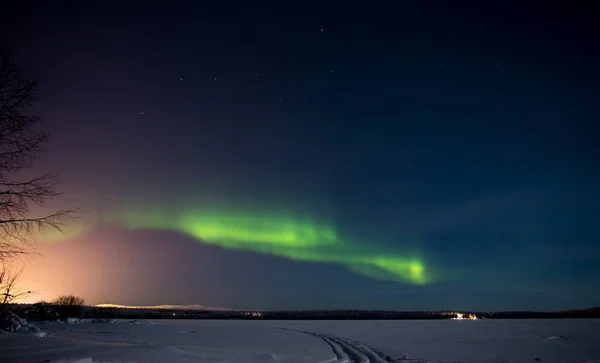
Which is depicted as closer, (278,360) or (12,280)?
(12,280)

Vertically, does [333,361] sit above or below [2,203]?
below

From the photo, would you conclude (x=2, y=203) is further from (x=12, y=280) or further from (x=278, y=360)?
(x=278, y=360)

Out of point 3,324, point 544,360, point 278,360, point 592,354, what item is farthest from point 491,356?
point 3,324

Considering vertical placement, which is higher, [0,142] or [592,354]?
[0,142]

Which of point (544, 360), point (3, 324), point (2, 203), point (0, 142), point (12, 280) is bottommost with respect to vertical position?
point (544, 360)

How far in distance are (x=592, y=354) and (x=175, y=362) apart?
1863 centimetres

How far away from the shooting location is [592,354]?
1811 cm

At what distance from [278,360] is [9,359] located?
27.5 ft

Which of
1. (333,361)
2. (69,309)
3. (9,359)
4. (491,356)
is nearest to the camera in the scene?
(9,359)

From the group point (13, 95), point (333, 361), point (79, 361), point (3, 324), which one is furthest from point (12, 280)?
point (333, 361)

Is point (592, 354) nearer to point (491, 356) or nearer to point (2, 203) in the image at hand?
point (491, 356)

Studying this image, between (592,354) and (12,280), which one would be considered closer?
(12,280)

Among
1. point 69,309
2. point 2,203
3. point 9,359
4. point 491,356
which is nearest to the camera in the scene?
point 2,203

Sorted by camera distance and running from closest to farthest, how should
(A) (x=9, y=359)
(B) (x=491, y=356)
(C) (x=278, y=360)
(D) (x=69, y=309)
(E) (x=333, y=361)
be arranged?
1. (A) (x=9, y=359)
2. (C) (x=278, y=360)
3. (E) (x=333, y=361)
4. (B) (x=491, y=356)
5. (D) (x=69, y=309)
